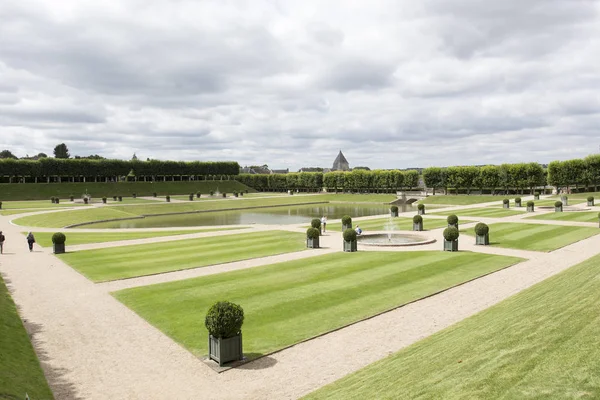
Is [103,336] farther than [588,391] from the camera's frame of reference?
Yes

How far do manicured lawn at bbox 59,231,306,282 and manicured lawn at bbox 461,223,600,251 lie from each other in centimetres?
1597

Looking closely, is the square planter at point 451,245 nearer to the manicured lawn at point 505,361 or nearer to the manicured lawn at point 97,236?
the manicured lawn at point 505,361

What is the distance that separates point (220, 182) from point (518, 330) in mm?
132191

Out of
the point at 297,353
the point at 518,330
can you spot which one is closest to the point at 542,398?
the point at 518,330

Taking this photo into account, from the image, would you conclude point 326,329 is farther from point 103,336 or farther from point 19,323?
point 19,323

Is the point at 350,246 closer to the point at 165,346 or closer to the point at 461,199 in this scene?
the point at 165,346

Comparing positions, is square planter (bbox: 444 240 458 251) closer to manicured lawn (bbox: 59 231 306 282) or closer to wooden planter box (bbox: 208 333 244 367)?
manicured lawn (bbox: 59 231 306 282)

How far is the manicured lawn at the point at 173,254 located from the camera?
2527 centimetres

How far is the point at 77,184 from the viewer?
11075cm

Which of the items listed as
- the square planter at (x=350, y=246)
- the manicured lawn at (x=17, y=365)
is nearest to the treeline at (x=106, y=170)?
the square planter at (x=350, y=246)

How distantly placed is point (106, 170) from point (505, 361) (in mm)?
125329

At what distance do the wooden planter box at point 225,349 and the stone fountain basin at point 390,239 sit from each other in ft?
67.2

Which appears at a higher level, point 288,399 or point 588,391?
point 588,391

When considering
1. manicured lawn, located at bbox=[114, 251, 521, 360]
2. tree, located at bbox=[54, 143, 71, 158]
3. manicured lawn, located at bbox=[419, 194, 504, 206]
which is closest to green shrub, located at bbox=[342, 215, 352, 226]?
manicured lawn, located at bbox=[114, 251, 521, 360]
